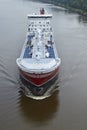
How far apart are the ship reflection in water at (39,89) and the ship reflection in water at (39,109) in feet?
2.42

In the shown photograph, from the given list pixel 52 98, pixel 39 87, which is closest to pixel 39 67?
pixel 39 87

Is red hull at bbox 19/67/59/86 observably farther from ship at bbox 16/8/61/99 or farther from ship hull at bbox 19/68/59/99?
ship hull at bbox 19/68/59/99

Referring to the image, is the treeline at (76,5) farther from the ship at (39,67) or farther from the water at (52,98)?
the ship at (39,67)

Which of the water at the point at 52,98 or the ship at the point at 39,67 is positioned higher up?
the ship at the point at 39,67

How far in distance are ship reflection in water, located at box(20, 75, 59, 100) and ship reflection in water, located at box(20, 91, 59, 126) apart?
737mm

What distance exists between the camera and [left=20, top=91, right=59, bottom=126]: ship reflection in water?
2948 centimetres

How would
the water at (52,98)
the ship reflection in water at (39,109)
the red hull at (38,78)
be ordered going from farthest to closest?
the red hull at (38,78) < the ship reflection in water at (39,109) < the water at (52,98)

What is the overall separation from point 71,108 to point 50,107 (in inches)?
99.3

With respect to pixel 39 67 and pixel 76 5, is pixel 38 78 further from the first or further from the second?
pixel 76 5

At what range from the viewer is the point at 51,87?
34.8 metres

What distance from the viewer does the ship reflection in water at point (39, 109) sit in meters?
29.5

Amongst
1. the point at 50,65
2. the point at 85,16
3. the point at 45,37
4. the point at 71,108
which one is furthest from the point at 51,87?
the point at 85,16

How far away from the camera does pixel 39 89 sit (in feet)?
110

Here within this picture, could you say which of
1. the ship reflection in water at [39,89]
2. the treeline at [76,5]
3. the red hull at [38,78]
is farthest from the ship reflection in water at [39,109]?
the treeline at [76,5]
